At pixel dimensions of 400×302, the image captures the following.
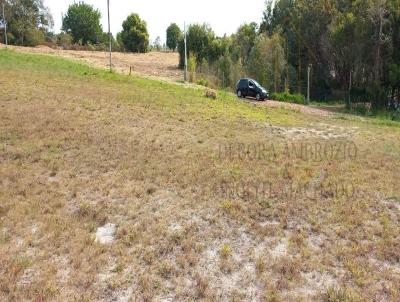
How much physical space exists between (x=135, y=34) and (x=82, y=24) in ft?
38.3

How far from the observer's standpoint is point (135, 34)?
51625mm

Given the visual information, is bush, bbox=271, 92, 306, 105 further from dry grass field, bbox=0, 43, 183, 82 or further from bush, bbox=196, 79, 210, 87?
dry grass field, bbox=0, 43, 183, 82

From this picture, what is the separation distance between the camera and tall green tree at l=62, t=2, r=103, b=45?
57969mm

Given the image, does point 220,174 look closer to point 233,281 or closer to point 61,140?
Answer: point 233,281

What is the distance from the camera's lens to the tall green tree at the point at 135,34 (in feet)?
169

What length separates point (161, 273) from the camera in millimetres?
4246

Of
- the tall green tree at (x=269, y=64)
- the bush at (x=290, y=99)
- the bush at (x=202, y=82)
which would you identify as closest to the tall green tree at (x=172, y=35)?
the tall green tree at (x=269, y=64)

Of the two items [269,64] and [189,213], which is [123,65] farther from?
[189,213]

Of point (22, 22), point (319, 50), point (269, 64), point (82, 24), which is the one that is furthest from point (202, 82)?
point (82, 24)

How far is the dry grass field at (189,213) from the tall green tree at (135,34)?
4353 centimetres

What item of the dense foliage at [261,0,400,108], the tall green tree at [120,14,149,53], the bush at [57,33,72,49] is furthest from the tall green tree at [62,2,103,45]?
the dense foliage at [261,0,400,108]

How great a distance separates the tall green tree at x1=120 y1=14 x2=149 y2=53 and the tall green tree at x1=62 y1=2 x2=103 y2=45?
8319 mm

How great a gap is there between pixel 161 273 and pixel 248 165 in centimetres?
370

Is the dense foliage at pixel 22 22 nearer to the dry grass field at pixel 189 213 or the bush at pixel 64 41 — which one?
the bush at pixel 64 41
